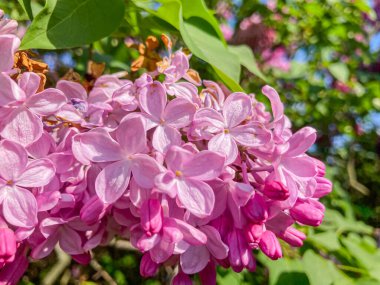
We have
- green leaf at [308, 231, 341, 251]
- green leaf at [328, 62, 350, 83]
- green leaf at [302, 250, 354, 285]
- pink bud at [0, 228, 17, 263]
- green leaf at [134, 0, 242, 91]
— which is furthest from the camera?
green leaf at [328, 62, 350, 83]

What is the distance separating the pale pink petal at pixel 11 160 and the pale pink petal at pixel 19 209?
0.8 inches

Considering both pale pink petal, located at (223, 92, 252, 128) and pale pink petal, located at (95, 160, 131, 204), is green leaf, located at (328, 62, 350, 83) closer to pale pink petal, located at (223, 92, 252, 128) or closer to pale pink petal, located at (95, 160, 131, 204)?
pale pink petal, located at (223, 92, 252, 128)

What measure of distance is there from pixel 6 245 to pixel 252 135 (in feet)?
1.20

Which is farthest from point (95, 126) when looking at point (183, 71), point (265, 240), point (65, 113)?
point (265, 240)

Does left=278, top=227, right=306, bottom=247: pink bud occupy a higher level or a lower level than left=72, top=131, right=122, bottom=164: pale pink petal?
lower

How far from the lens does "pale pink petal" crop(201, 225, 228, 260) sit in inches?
27.4

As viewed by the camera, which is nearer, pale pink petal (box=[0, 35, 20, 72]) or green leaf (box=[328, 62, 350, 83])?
pale pink petal (box=[0, 35, 20, 72])

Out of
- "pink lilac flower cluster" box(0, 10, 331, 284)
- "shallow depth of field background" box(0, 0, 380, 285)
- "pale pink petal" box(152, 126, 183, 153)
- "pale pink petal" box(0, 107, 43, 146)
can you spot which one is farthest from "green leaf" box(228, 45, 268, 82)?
"pale pink petal" box(0, 107, 43, 146)

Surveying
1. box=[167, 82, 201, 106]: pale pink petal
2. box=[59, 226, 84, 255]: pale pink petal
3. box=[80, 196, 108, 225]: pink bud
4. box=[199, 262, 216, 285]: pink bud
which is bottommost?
box=[199, 262, 216, 285]: pink bud

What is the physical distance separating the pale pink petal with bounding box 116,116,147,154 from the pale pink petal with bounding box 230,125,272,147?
135 millimetres

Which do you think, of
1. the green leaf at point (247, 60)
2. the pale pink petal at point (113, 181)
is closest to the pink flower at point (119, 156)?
the pale pink petal at point (113, 181)

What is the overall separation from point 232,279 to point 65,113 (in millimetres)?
600

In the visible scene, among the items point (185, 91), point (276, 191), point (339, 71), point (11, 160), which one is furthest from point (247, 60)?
point (339, 71)

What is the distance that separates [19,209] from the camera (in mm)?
656
